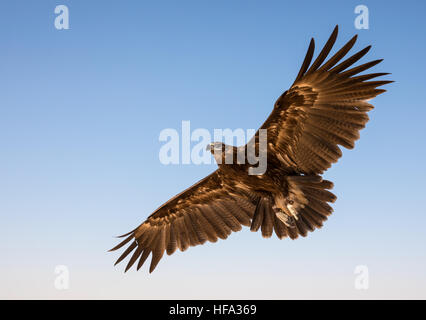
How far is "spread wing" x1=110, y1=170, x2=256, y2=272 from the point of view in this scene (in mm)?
8602

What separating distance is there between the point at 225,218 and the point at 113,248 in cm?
221

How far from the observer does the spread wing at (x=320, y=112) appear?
20.8 ft

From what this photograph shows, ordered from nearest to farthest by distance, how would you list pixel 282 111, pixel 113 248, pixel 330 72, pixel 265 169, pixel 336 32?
1. pixel 336 32
2. pixel 330 72
3. pixel 282 111
4. pixel 265 169
5. pixel 113 248

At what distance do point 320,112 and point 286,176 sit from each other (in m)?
1.19

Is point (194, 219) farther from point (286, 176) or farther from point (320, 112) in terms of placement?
point (320, 112)

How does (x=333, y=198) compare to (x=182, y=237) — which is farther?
(x=182, y=237)

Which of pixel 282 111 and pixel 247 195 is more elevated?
pixel 282 111

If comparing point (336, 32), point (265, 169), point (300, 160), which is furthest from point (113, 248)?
point (336, 32)

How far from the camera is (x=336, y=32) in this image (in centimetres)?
582

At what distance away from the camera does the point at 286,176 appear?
7.27 metres

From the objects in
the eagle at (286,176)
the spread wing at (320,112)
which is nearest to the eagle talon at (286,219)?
the eagle at (286,176)

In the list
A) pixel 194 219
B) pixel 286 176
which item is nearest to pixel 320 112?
pixel 286 176

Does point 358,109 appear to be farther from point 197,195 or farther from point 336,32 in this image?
point 197,195

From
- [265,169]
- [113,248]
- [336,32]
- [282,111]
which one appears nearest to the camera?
[336,32]
